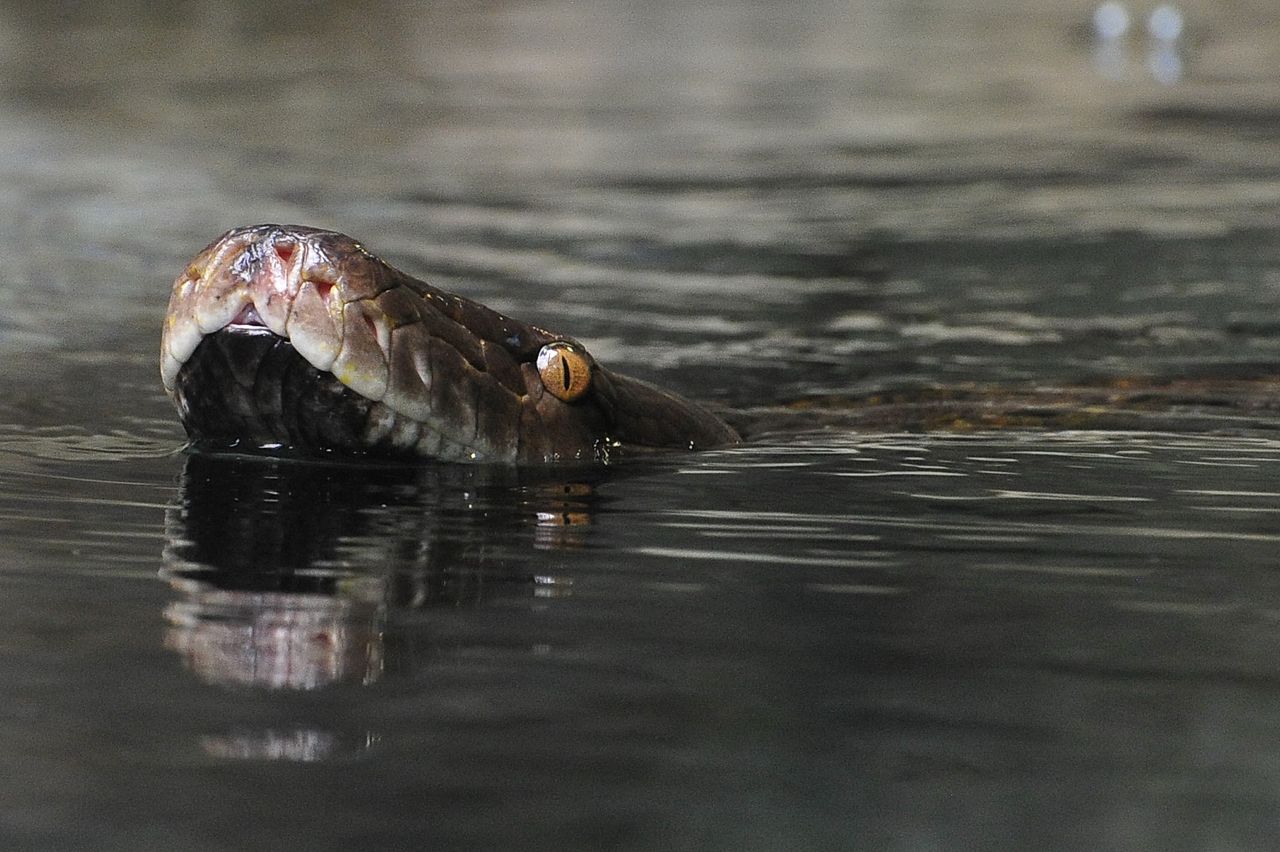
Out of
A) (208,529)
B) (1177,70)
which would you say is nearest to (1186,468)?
(208,529)

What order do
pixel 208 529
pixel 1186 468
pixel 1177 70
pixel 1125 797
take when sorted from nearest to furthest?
pixel 1125 797
pixel 208 529
pixel 1186 468
pixel 1177 70

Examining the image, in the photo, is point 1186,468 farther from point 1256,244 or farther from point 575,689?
point 1256,244

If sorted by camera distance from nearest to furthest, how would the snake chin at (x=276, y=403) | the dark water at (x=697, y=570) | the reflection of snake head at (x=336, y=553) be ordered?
the dark water at (x=697, y=570)
the reflection of snake head at (x=336, y=553)
the snake chin at (x=276, y=403)

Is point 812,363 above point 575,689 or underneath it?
above

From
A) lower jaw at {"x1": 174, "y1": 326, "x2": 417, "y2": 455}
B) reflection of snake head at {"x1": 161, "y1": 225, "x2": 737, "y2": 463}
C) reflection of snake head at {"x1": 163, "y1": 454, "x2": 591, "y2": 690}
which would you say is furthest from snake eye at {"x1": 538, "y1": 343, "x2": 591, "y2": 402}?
lower jaw at {"x1": 174, "y1": 326, "x2": 417, "y2": 455}

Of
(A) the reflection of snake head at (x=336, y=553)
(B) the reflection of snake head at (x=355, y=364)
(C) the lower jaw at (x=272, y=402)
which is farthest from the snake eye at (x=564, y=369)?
(C) the lower jaw at (x=272, y=402)

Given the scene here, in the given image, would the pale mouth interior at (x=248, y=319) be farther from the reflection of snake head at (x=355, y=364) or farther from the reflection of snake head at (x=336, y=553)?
the reflection of snake head at (x=336, y=553)

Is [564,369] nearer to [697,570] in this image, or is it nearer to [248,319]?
[248,319]
